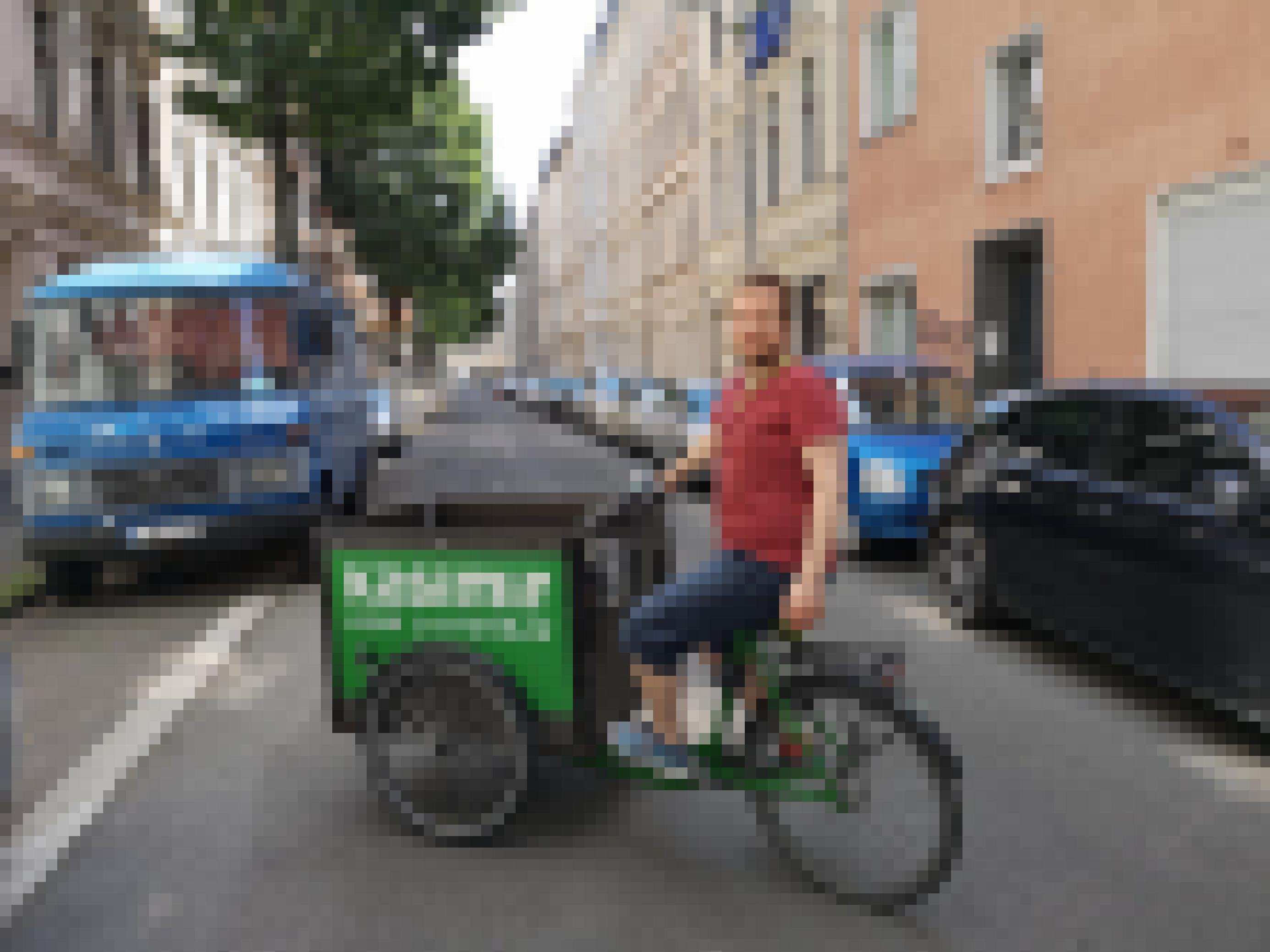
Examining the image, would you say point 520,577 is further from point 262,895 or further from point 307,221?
point 307,221

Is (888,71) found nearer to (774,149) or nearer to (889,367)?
(774,149)

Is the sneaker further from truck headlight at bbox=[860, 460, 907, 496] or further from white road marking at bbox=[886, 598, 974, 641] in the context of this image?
truck headlight at bbox=[860, 460, 907, 496]

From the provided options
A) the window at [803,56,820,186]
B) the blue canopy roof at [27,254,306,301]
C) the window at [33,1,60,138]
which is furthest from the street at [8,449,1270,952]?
the window at [803,56,820,186]

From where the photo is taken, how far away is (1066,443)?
757 centimetres

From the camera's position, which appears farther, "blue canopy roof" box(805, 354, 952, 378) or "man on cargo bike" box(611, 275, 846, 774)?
"blue canopy roof" box(805, 354, 952, 378)

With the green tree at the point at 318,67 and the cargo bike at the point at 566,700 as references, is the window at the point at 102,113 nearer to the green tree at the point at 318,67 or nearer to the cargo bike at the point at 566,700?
the green tree at the point at 318,67

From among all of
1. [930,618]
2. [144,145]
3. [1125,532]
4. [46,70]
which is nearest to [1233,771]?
[1125,532]

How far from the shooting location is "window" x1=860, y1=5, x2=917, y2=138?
2261 cm

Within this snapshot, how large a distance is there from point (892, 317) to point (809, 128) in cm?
633

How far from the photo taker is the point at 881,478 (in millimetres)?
11031

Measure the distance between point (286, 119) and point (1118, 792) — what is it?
23.3 meters

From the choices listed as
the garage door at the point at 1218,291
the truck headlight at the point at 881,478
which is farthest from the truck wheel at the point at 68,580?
the garage door at the point at 1218,291

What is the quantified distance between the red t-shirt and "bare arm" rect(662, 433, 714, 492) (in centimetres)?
23

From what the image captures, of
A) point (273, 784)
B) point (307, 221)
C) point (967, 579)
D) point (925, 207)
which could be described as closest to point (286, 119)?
point (925, 207)
